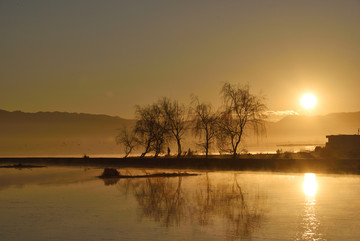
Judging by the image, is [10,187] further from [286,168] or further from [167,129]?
[167,129]

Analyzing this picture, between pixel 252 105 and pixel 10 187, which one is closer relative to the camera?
pixel 10 187

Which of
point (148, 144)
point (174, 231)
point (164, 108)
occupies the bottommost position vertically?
point (174, 231)

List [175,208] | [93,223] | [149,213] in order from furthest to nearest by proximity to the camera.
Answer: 1. [175,208]
2. [149,213]
3. [93,223]

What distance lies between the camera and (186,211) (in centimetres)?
2208

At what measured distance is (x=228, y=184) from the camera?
114 ft

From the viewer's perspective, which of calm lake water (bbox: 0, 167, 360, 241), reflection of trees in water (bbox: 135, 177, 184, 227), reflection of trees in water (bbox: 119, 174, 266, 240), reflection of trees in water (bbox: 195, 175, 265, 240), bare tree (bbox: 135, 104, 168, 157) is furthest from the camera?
bare tree (bbox: 135, 104, 168, 157)

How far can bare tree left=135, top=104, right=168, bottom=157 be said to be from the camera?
6750 centimetres

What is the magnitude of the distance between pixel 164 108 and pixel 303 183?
37.3 metres

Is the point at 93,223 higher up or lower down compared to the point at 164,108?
lower down

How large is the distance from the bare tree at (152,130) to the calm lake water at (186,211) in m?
33.0

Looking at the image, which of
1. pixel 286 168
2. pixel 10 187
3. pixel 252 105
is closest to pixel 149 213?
pixel 10 187

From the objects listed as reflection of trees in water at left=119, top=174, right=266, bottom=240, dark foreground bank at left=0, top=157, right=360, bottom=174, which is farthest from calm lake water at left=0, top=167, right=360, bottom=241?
dark foreground bank at left=0, top=157, right=360, bottom=174

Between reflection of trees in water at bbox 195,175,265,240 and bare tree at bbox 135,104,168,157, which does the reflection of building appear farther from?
reflection of trees in water at bbox 195,175,265,240

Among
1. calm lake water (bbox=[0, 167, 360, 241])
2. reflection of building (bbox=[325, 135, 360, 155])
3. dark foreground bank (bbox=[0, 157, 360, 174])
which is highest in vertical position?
reflection of building (bbox=[325, 135, 360, 155])
